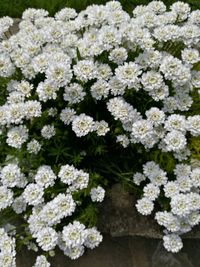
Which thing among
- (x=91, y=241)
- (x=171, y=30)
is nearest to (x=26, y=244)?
(x=91, y=241)

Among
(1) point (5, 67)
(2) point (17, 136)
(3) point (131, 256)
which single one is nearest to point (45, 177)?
(2) point (17, 136)

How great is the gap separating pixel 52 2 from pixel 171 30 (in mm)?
2263

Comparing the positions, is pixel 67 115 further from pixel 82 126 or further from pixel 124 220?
pixel 124 220

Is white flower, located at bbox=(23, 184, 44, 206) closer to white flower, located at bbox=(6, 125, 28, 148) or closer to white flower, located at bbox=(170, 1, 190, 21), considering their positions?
white flower, located at bbox=(6, 125, 28, 148)

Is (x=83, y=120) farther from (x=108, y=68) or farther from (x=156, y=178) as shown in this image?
(x=156, y=178)

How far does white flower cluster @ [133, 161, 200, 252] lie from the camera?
3.33 meters

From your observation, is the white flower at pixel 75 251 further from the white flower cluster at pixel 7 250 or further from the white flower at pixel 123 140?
the white flower at pixel 123 140

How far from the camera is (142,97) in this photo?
3605 millimetres

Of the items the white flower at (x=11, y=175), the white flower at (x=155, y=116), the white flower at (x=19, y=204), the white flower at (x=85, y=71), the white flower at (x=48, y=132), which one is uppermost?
the white flower at (x=85, y=71)

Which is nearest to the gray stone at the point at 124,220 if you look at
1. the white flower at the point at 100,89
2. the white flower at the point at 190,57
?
the white flower at the point at 100,89

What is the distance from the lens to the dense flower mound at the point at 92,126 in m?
3.26

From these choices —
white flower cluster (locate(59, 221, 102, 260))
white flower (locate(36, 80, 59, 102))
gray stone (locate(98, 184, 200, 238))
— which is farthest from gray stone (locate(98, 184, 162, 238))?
white flower (locate(36, 80, 59, 102))

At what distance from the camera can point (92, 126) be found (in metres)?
3.31

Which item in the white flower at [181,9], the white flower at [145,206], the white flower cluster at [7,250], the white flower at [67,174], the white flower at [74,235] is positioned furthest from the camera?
the white flower at [181,9]
